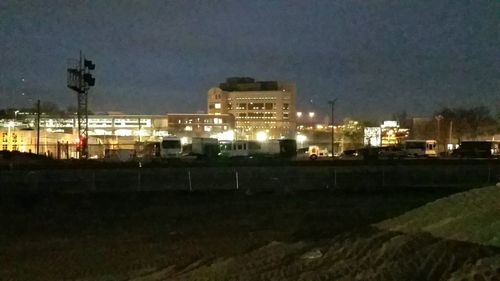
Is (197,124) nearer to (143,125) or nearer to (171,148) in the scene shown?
(143,125)

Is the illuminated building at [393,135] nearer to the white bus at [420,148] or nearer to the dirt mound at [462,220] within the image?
the white bus at [420,148]

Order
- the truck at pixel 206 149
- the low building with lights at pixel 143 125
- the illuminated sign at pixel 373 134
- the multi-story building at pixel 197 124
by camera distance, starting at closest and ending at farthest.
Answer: the truck at pixel 206 149 < the illuminated sign at pixel 373 134 < the low building with lights at pixel 143 125 < the multi-story building at pixel 197 124

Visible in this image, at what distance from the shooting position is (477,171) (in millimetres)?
46656

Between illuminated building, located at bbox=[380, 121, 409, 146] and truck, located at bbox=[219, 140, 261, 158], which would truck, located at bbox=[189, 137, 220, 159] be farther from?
illuminated building, located at bbox=[380, 121, 409, 146]

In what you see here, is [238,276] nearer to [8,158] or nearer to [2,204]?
[2,204]

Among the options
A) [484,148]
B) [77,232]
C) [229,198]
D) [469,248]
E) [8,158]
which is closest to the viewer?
[469,248]

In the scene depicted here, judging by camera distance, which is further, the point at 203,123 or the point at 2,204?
the point at 203,123

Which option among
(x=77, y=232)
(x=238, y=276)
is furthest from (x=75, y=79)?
(x=238, y=276)

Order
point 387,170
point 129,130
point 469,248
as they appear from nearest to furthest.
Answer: point 469,248, point 387,170, point 129,130

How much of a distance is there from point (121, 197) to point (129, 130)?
432 ft

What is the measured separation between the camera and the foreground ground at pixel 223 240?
420 inches

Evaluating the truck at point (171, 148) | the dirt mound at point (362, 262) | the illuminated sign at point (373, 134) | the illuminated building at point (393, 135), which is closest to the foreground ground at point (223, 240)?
the dirt mound at point (362, 262)

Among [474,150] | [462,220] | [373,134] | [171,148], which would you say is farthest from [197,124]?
[462,220]

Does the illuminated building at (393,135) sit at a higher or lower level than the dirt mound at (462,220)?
higher
